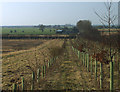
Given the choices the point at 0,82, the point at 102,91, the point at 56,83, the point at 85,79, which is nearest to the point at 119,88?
the point at 102,91

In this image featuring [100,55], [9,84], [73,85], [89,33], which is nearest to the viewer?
[73,85]

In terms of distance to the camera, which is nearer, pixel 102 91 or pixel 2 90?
pixel 102 91

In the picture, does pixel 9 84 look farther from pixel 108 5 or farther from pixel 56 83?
pixel 108 5

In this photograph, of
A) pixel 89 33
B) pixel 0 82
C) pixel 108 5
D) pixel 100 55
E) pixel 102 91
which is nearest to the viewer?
pixel 102 91

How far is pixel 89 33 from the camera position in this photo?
92.6ft

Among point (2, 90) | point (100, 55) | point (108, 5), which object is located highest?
point (108, 5)

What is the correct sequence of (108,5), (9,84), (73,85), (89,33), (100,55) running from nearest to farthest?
(108,5)
(73,85)
(9,84)
(100,55)
(89,33)

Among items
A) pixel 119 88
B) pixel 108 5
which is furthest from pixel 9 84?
pixel 108 5

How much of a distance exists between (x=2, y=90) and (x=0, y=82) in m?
1.58

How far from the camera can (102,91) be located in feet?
21.0

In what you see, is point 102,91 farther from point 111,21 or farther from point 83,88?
point 111,21

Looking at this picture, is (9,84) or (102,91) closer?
(102,91)

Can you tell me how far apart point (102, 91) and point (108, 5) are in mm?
3414

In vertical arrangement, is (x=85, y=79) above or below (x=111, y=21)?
below
